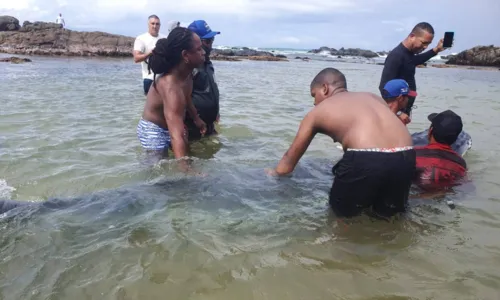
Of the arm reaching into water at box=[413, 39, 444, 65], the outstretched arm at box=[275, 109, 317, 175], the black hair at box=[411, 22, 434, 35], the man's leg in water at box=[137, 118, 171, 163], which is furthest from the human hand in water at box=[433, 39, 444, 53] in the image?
the man's leg in water at box=[137, 118, 171, 163]

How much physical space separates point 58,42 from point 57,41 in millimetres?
163

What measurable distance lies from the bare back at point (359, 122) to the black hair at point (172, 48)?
1623 mm

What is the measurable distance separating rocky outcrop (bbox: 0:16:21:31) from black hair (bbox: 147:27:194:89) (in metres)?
38.5

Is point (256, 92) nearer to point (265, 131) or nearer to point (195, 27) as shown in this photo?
point (265, 131)

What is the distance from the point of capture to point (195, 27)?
5.21 m

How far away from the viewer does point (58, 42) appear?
32.6 meters

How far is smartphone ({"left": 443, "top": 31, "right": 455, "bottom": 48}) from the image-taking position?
219 inches

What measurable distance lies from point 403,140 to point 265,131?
4.36 meters

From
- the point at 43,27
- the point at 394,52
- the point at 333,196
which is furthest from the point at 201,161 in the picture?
the point at 43,27

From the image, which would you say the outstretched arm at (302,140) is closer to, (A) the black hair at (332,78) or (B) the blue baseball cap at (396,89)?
(A) the black hair at (332,78)

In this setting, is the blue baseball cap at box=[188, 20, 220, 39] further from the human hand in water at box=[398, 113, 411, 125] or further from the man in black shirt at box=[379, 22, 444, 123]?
the human hand in water at box=[398, 113, 411, 125]

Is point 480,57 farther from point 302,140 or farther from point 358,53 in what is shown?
point 302,140

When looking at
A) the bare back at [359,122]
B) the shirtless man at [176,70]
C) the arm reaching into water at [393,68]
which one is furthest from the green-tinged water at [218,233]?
the arm reaching into water at [393,68]

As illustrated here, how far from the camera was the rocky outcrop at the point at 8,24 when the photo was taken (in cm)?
3547
